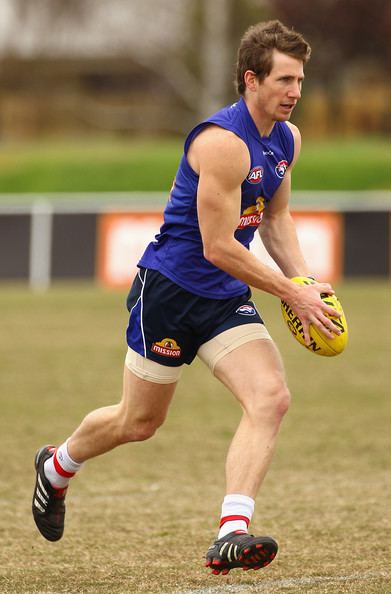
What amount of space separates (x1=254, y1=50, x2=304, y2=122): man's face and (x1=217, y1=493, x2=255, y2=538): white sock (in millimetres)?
1569

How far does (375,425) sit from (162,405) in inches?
155

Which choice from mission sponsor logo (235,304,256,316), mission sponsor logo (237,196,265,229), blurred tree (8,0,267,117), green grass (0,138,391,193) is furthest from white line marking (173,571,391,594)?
blurred tree (8,0,267,117)

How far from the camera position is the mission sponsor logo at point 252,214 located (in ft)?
18.3

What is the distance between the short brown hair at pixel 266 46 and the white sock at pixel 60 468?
1968mm

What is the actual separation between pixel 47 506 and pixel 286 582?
4.31ft

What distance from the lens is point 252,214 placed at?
562 cm

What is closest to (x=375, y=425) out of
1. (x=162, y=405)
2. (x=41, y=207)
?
(x=162, y=405)

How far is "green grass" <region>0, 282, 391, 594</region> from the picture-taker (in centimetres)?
550

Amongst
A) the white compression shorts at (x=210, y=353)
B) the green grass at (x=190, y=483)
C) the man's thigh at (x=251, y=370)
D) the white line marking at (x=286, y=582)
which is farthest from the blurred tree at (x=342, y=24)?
the white line marking at (x=286, y=582)

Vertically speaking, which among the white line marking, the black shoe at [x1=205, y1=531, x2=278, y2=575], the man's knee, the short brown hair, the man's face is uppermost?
the short brown hair

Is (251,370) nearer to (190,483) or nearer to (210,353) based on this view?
(210,353)

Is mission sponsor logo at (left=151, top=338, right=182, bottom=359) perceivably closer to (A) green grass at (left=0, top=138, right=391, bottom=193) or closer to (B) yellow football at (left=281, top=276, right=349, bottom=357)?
(B) yellow football at (left=281, top=276, right=349, bottom=357)

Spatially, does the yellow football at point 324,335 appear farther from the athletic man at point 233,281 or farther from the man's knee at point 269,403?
the man's knee at point 269,403

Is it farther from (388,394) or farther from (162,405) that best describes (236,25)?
(162,405)
